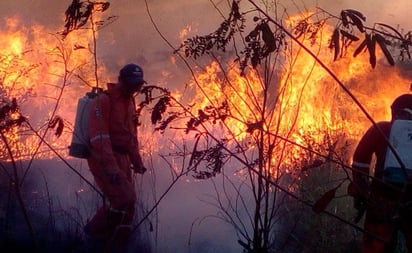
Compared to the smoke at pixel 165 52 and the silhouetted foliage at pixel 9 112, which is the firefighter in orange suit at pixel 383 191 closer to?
the silhouetted foliage at pixel 9 112

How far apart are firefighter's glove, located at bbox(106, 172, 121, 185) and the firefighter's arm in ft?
0.04

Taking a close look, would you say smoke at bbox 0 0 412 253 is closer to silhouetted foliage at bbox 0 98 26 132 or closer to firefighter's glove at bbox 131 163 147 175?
firefighter's glove at bbox 131 163 147 175

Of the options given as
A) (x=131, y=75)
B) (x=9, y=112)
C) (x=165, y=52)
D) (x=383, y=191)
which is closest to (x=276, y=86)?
(x=131, y=75)

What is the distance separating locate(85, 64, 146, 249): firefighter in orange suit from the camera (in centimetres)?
586

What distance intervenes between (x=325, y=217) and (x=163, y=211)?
8.73 ft

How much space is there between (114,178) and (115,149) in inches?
17.4

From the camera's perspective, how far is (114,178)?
5.91 m

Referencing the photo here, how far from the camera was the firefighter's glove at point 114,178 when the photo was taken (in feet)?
19.4

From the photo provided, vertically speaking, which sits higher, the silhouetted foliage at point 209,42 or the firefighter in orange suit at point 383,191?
the silhouetted foliage at point 209,42

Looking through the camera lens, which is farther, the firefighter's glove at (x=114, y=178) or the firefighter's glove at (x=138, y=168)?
the firefighter's glove at (x=138, y=168)

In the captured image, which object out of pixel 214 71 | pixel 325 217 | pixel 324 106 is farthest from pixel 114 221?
pixel 324 106

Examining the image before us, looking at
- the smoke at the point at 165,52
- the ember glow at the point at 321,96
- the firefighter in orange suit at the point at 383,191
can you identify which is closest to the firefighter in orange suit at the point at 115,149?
the ember glow at the point at 321,96

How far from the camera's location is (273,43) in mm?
2602

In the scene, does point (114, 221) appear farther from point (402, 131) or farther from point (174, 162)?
point (174, 162)
